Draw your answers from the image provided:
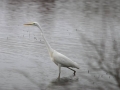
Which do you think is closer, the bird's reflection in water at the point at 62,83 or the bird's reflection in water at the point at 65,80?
the bird's reflection in water at the point at 62,83

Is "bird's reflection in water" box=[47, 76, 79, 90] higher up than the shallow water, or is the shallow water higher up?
"bird's reflection in water" box=[47, 76, 79, 90]

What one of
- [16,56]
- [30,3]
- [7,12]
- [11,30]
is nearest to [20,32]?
[11,30]

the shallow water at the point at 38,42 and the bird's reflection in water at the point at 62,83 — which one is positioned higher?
the bird's reflection in water at the point at 62,83

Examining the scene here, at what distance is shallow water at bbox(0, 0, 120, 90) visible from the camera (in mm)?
7668

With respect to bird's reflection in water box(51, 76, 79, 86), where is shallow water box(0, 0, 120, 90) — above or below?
below

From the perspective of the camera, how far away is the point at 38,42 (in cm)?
1127

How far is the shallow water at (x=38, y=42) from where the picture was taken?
7.67 metres

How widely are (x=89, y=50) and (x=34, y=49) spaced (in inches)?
57.2

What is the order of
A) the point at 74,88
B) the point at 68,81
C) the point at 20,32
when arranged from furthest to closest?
the point at 20,32 < the point at 68,81 < the point at 74,88

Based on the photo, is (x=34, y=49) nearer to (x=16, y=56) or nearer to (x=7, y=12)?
(x=16, y=56)

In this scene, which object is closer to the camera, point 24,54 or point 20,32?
point 24,54

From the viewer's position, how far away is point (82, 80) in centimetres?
789

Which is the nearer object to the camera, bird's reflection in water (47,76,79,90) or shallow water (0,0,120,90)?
bird's reflection in water (47,76,79,90)

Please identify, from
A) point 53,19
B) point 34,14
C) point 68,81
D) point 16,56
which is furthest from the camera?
point 34,14
